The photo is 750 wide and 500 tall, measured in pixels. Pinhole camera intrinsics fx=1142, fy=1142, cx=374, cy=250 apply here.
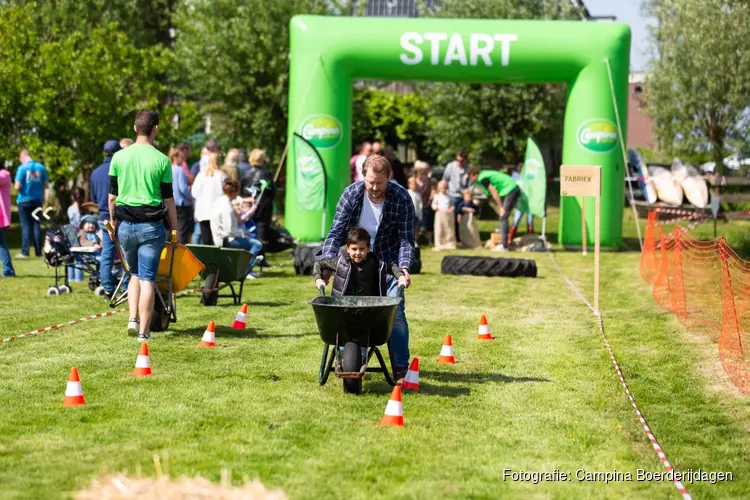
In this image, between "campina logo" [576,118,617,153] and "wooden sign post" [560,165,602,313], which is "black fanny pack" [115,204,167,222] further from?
"campina logo" [576,118,617,153]

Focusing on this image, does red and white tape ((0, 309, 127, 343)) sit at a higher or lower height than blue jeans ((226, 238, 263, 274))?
lower

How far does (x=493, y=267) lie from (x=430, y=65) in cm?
506

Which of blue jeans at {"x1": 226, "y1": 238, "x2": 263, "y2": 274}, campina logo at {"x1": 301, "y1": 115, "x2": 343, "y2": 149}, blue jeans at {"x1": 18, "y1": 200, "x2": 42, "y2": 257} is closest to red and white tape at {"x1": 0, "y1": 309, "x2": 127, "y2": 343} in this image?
blue jeans at {"x1": 226, "y1": 238, "x2": 263, "y2": 274}

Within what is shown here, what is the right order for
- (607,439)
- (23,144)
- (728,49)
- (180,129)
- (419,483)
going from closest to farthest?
(419,483) < (607,439) < (23,144) < (180,129) < (728,49)

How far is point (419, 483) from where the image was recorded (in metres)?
5.59

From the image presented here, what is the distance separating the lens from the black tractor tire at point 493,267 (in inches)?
674

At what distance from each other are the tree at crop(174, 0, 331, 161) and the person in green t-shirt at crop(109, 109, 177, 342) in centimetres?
2340

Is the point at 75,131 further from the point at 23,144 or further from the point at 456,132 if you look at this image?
the point at 456,132

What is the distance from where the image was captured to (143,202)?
30.7 feet

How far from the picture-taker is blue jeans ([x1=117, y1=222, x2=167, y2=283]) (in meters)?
9.43

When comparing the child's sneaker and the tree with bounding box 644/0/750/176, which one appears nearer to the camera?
the child's sneaker

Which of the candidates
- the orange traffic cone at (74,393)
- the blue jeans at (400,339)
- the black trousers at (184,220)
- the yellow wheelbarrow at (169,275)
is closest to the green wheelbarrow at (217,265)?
the yellow wheelbarrow at (169,275)

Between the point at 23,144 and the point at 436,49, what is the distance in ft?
33.7

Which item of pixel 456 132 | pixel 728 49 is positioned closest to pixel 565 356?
pixel 728 49
